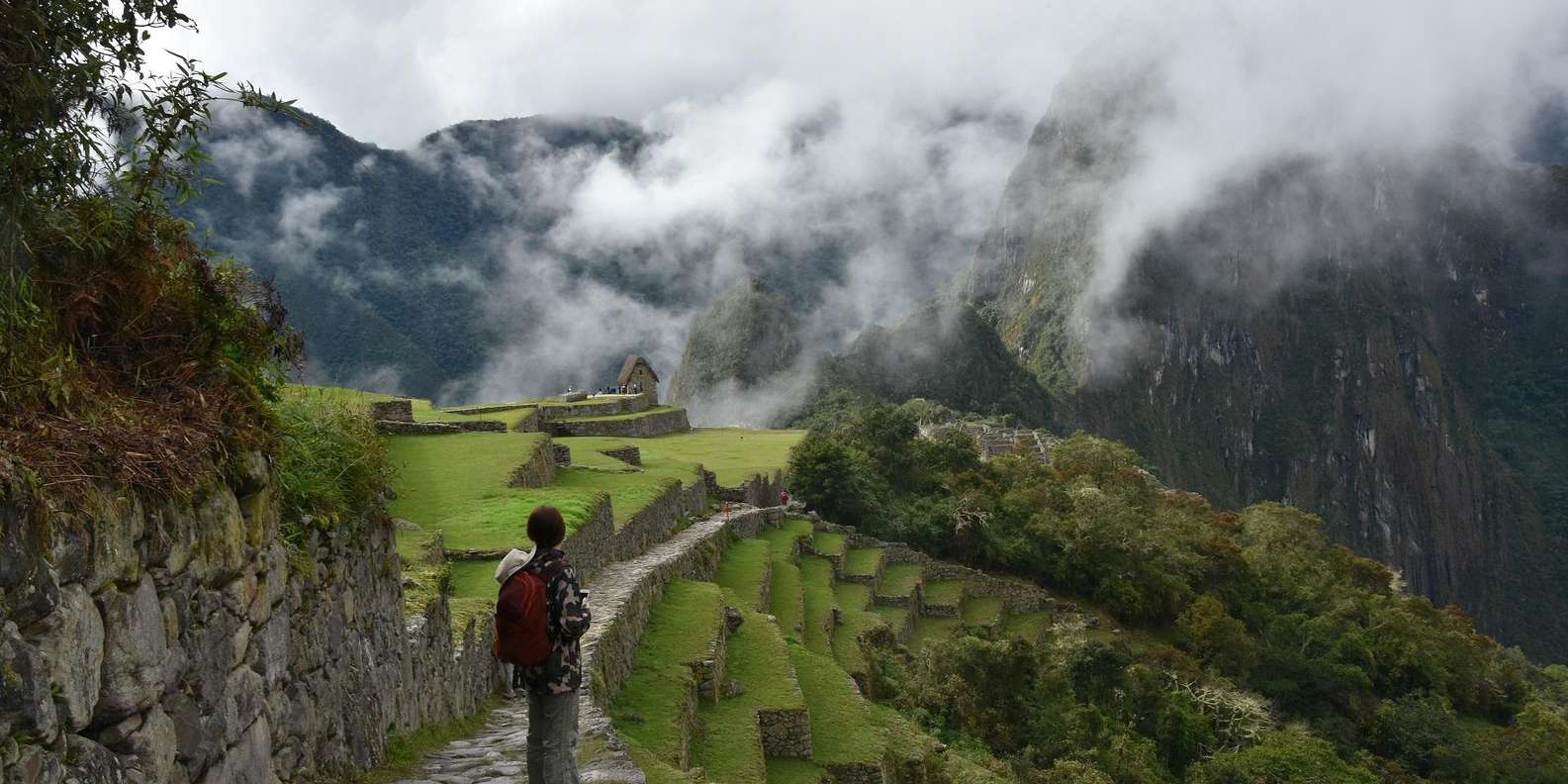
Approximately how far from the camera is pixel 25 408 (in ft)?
9.23

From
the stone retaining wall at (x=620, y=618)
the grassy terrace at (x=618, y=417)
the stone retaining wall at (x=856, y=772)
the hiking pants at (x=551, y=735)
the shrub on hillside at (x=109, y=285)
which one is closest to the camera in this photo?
the shrub on hillside at (x=109, y=285)

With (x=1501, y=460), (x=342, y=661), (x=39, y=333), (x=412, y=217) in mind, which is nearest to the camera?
(x=39, y=333)

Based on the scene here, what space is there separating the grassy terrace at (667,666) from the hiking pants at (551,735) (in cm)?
318

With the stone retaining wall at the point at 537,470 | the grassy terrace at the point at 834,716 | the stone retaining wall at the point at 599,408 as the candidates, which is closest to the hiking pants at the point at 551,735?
the grassy terrace at the point at 834,716

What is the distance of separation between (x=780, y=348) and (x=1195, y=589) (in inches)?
1641

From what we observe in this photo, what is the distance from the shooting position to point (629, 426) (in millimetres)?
35531

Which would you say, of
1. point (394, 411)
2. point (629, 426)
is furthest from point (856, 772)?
point (629, 426)

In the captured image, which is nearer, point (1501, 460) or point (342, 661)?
point (342, 661)

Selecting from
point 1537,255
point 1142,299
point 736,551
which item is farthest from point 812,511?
point 1537,255

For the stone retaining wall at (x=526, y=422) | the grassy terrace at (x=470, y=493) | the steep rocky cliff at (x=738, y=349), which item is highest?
the steep rocky cliff at (x=738, y=349)

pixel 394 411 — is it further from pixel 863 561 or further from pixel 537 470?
pixel 863 561

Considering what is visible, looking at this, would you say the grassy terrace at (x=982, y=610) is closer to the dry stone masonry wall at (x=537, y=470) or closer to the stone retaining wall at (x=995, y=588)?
the stone retaining wall at (x=995, y=588)

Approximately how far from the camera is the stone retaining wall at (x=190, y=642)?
7.91ft

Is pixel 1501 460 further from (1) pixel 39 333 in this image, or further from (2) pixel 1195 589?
(1) pixel 39 333
